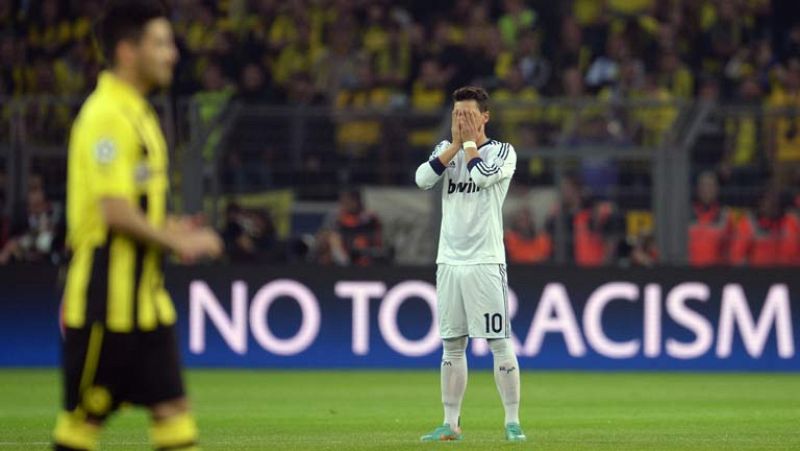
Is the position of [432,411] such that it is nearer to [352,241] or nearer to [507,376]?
[507,376]

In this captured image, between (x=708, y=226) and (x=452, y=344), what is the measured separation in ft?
24.8

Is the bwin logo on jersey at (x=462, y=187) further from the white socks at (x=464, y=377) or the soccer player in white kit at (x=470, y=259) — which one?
the white socks at (x=464, y=377)

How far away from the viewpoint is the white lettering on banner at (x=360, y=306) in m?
17.3

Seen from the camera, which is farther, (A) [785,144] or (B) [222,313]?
(B) [222,313]

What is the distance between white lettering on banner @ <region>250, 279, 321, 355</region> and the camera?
Result: 1716cm

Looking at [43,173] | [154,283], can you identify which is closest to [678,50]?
[43,173]

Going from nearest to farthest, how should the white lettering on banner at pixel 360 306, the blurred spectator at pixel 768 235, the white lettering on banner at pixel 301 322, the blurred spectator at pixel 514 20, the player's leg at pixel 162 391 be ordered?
1. the player's leg at pixel 162 391
2. the blurred spectator at pixel 768 235
3. the white lettering on banner at pixel 301 322
4. the white lettering on banner at pixel 360 306
5. the blurred spectator at pixel 514 20

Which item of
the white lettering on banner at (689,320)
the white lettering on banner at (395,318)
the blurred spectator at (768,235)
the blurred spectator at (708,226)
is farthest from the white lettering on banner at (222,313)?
the blurred spectator at (768,235)

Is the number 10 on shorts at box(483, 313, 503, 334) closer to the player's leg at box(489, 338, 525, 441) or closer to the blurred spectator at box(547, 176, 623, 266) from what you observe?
the player's leg at box(489, 338, 525, 441)

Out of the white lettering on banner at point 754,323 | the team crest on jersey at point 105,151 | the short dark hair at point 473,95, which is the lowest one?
the white lettering on banner at point 754,323

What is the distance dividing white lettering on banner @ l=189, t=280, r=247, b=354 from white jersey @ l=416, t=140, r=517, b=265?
7175mm

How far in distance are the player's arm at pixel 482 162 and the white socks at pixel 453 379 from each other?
1.06 metres

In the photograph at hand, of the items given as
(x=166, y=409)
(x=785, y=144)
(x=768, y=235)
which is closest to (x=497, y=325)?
(x=166, y=409)

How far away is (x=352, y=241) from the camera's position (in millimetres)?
17312
